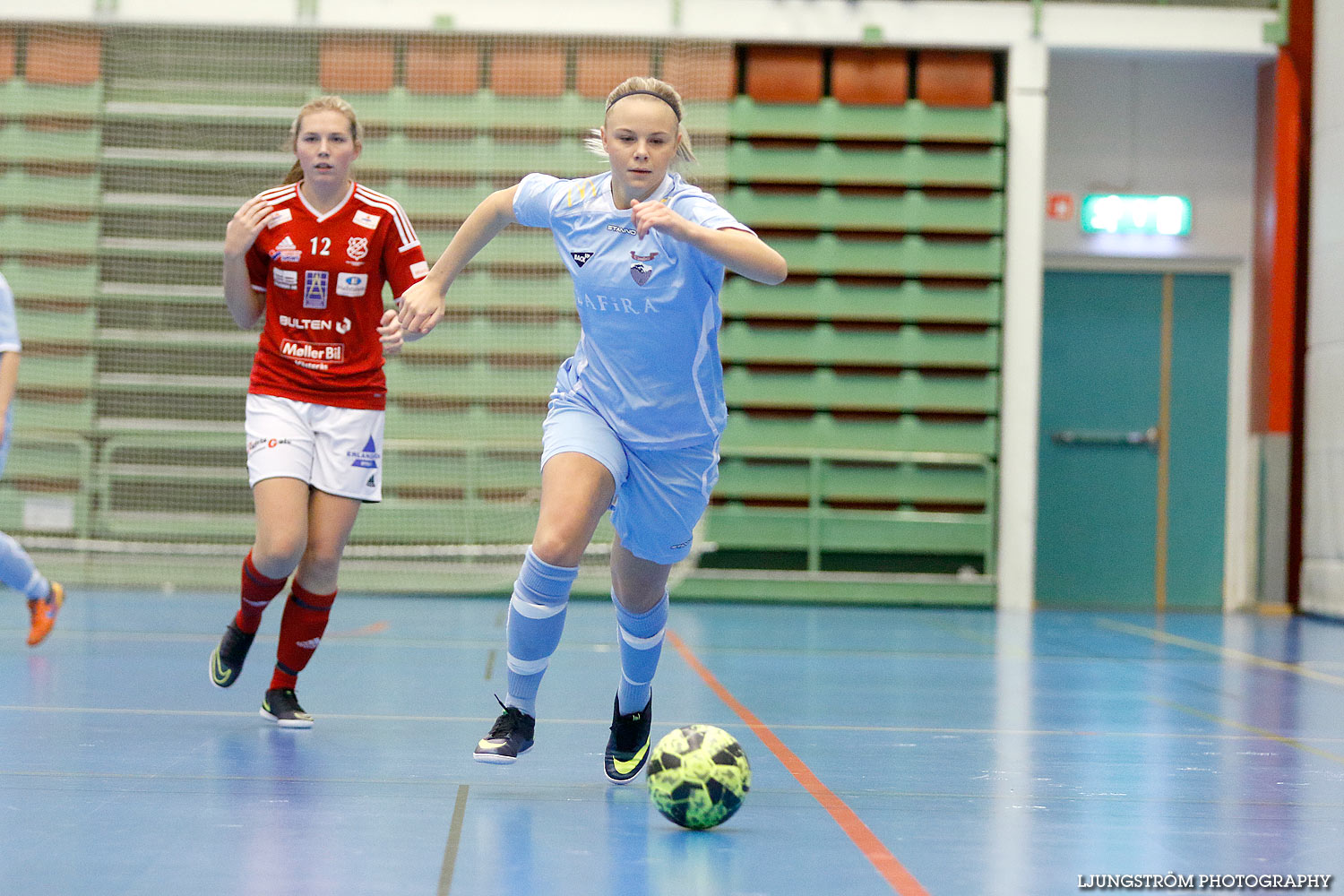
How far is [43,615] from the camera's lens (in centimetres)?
582

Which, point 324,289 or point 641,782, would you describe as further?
point 324,289

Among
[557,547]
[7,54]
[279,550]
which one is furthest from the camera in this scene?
[7,54]

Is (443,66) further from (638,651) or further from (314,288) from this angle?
(638,651)

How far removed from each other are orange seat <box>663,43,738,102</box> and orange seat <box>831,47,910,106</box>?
34.2 inches

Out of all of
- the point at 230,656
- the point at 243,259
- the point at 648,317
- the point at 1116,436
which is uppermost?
the point at 243,259

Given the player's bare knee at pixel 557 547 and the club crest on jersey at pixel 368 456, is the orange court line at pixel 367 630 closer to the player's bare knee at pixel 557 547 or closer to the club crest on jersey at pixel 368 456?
the club crest on jersey at pixel 368 456

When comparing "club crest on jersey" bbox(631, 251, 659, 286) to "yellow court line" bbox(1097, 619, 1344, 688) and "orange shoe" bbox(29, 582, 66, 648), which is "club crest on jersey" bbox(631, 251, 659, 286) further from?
"yellow court line" bbox(1097, 619, 1344, 688)

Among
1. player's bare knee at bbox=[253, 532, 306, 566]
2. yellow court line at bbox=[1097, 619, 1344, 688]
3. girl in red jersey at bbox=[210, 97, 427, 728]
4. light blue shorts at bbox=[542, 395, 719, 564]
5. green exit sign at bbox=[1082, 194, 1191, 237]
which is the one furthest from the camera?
green exit sign at bbox=[1082, 194, 1191, 237]

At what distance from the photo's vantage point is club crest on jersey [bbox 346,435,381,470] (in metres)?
4.23

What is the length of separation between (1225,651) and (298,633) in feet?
17.6

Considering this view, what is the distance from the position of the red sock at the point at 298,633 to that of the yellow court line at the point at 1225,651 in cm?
455

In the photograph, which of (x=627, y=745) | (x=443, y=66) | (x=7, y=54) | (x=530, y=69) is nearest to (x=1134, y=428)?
(x=530, y=69)

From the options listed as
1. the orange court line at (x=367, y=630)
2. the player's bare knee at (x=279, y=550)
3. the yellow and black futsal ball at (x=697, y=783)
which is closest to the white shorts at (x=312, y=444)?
the player's bare knee at (x=279, y=550)

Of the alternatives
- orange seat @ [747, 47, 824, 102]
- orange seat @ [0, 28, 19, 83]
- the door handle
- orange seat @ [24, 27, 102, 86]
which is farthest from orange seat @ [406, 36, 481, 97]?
the door handle
